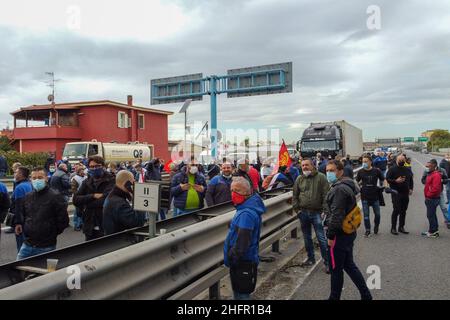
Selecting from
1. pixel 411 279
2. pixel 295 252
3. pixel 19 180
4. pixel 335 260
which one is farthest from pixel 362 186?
pixel 19 180

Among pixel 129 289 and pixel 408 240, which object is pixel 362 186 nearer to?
pixel 408 240

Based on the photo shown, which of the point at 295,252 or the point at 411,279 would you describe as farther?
the point at 295,252

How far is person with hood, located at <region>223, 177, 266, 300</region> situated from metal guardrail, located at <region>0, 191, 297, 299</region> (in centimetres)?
47

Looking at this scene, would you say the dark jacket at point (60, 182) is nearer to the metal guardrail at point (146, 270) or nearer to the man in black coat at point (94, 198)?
the man in black coat at point (94, 198)

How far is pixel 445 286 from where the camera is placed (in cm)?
508

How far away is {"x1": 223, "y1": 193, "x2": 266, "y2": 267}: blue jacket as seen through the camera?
140 inches

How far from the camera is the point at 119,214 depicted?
15.3 feet

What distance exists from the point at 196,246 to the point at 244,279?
683 mm

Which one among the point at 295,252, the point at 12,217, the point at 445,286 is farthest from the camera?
the point at 295,252

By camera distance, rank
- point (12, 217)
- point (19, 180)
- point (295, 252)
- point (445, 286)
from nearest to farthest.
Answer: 1. point (445, 286)
2. point (12, 217)
3. point (19, 180)
4. point (295, 252)

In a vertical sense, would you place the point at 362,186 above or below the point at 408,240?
above

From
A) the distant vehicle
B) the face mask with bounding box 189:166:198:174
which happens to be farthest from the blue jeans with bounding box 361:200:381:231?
the distant vehicle

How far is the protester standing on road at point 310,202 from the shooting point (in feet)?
20.3

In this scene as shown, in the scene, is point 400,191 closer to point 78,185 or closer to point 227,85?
point 78,185
